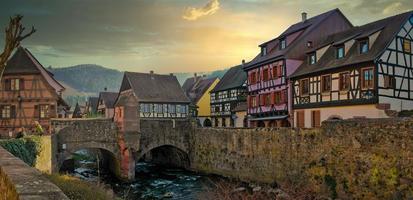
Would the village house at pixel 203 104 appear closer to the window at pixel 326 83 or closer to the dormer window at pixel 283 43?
the dormer window at pixel 283 43

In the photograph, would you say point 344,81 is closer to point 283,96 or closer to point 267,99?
point 283,96

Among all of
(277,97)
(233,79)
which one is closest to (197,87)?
(233,79)

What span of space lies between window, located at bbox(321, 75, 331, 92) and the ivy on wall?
1845 centimetres

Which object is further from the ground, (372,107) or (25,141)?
(372,107)

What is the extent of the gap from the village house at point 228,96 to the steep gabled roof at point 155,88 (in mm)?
5152

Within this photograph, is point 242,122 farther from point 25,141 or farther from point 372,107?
point 25,141

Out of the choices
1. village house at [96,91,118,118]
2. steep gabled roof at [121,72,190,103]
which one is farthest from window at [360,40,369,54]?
village house at [96,91,118,118]

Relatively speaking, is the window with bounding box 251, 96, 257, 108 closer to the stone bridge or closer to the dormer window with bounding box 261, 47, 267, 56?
the dormer window with bounding box 261, 47, 267, 56

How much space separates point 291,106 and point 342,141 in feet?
37.8

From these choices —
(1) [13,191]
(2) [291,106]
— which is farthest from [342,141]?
(1) [13,191]

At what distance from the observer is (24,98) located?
118 feet

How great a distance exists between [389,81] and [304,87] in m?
7.21

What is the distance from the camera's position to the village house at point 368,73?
77.5 ft

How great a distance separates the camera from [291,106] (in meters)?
31.7
